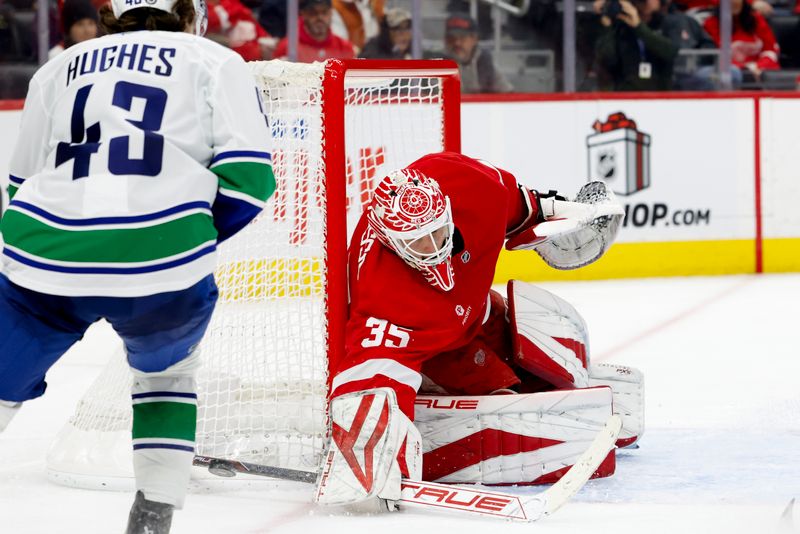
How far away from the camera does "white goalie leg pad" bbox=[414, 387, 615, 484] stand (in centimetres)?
251

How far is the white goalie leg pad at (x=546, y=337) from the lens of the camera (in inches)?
103

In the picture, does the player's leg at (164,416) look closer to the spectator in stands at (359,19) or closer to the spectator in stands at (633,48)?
the spectator in stands at (359,19)

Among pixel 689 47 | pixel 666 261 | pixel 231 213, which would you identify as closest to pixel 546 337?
pixel 231 213

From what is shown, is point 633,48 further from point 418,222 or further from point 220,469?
point 220,469

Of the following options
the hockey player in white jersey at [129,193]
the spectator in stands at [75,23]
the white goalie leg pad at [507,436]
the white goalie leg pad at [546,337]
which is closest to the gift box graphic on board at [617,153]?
the spectator in stands at [75,23]

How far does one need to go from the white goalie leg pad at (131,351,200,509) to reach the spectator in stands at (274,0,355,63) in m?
3.81

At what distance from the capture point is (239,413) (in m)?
2.66

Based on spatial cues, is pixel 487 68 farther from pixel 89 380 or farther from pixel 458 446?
pixel 458 446

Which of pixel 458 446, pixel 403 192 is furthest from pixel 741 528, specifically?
pixel 403 192

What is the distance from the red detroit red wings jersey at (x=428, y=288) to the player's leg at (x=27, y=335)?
64cm

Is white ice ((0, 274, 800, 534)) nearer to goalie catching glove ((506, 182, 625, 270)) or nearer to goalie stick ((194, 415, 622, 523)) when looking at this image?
goalie stick ((194, 415, 622, 523))

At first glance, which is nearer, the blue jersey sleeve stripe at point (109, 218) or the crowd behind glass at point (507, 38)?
the blue jersey sleeve stripe at point (109, 218)

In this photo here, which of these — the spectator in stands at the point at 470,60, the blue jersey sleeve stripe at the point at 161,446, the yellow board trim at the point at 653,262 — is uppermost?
the spectator in stands at the point at 470,60

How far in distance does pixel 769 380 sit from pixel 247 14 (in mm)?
2930
